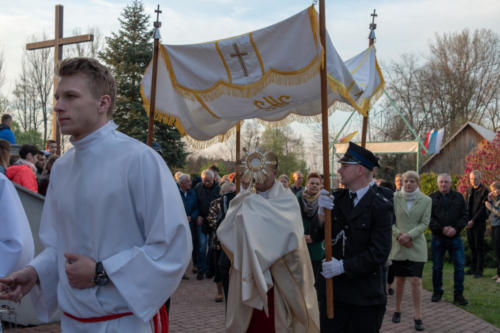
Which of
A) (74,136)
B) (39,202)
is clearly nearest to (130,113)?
(39,202)

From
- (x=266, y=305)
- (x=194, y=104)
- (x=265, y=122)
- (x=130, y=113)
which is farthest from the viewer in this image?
(x=130, y=113)

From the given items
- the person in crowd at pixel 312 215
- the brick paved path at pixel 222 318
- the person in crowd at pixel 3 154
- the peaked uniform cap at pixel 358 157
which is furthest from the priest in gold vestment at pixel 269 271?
the brick paved path at pixel 222 318

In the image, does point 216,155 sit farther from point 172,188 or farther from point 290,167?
point 172,188

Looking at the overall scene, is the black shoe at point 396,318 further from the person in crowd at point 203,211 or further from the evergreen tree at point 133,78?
the evergreen tree at point 133,78

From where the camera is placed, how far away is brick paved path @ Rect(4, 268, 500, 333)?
22.5ft

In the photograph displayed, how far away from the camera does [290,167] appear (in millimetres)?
53750

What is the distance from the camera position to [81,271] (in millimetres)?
2119

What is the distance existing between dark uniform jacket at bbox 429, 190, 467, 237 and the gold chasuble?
15.4 ft

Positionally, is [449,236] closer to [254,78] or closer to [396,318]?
[396,318]

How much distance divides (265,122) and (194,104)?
99 cm

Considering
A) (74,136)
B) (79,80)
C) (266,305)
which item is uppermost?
(79,80)

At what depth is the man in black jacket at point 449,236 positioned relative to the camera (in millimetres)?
8484

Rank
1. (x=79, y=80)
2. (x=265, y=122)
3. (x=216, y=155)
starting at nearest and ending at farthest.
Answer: (x=79, y=80) → (x=265, y=122) → (x=216, y=155)

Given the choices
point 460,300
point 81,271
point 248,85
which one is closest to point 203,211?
point 460,300
